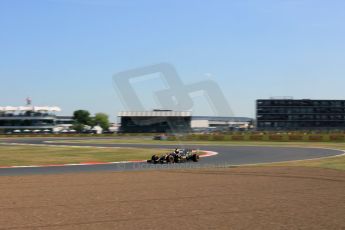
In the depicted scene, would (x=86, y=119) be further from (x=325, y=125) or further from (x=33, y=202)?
(x=33, y=202)

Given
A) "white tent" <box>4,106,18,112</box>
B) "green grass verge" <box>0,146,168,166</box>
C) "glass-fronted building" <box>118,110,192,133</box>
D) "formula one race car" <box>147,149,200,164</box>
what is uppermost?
"white tent" <box>4,106,18,112</box>

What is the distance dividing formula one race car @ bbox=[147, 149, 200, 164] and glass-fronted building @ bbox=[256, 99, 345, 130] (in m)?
74.8

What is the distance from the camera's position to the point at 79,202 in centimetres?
1141

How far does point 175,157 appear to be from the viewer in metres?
26.4

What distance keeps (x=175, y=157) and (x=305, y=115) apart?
82.2 meters

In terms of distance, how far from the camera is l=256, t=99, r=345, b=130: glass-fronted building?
100 meters

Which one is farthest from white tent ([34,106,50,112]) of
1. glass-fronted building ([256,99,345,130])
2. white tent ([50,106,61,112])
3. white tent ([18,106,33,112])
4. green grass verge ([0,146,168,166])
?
green grass verge ([0,146,168,166])

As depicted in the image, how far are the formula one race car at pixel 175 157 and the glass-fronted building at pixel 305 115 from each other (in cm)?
7477

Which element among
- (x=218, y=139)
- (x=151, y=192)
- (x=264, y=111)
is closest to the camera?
(x=151, y=192)

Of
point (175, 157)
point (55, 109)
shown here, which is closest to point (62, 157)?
point (175, 157)

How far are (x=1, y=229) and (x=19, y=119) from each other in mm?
145246

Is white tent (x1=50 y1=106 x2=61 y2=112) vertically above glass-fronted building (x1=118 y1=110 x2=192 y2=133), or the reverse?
white tent (x1=50 y1=106 x2=61 y2=112)

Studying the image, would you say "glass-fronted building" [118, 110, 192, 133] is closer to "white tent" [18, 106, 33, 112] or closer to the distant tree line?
"white tent" [18, 106, 33, 112]

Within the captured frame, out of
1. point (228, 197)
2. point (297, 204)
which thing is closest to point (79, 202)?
point (228, 197)
